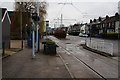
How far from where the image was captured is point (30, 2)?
43375mm

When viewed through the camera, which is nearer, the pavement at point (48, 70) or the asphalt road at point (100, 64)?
the pavement at point (48, 70)

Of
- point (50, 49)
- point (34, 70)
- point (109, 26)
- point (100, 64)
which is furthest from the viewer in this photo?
point (109, 26)

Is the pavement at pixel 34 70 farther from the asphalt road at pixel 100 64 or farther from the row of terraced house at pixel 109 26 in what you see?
the row of terraced house at pixel 109 26

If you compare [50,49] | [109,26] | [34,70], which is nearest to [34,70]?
[34,70]

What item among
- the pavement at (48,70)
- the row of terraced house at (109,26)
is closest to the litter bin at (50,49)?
the pavement at (48,70)

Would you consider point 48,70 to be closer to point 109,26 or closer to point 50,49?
point 50,49

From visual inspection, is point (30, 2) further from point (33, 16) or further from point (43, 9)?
point (33, 16)

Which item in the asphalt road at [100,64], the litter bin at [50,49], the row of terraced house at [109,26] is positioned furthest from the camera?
the row of terraced house at [109,26]

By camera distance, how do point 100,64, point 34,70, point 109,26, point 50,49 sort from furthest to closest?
point 109,26 → point 50,49 → point 100,64 → point 34,70

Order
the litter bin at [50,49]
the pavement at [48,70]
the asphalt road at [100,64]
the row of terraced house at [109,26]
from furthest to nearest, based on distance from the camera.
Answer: the row of terraced house at [109,26]
the litter bin at [50,49]
the asphalt road at [100,64]
the pavement at [48,70]

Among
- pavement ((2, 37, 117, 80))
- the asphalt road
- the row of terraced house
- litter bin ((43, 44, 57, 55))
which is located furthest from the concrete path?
the row of terraced house

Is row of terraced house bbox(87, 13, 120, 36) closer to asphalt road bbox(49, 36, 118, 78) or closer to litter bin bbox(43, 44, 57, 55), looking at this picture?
litter bin bbox(43, 44, 57, 55)

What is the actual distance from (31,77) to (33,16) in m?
6.83

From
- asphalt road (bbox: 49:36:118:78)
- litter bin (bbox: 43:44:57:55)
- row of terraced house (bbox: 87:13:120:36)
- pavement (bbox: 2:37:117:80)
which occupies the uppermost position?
row of terraced house (bbox: 87:13:120:36)
